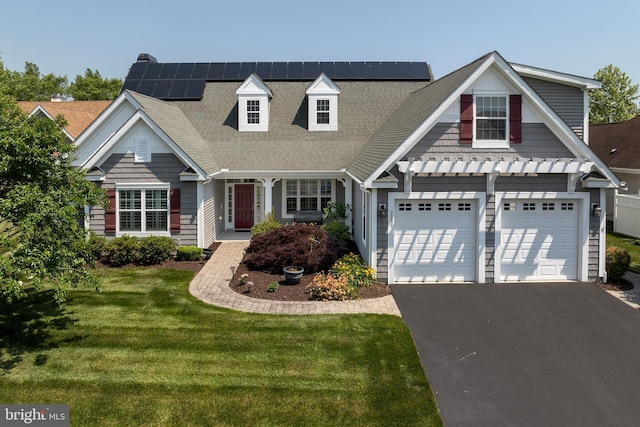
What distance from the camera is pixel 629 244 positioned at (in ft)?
61.7

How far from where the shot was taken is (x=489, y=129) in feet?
41.8

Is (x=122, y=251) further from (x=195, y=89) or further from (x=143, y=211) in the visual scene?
(x=195, y=89)

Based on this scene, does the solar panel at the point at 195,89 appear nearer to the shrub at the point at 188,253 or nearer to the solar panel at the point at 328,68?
the solar panel at the point at 328,68

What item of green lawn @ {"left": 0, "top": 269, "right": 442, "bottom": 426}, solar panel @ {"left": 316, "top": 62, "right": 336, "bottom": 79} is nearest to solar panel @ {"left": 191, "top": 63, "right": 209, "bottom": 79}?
solar panel @ {"left": 316, "top": 62, "right": 336, "bottom": 79}

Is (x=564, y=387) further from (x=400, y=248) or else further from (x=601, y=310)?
(x=400, y=248)

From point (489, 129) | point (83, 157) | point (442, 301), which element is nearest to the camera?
point (442, 301)

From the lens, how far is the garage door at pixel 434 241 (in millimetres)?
12875

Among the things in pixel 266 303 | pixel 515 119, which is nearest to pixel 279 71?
pixel 515 119

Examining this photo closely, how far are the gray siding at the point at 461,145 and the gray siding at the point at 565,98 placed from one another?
4.17 meters

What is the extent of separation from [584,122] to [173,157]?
49.3 ft

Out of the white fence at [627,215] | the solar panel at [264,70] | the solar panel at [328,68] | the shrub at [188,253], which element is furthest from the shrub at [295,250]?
the white fence at [627,215]

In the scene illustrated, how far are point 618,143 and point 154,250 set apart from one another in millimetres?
27918

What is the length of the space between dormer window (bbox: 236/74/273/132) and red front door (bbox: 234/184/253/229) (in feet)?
9.83

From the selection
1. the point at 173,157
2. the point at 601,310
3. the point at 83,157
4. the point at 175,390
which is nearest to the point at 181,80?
the point at 83,157
